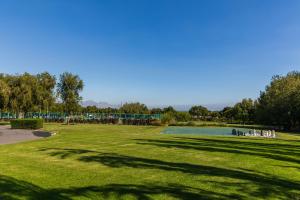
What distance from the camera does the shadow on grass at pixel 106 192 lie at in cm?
641

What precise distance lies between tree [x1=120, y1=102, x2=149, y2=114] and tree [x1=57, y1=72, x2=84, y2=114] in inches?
901

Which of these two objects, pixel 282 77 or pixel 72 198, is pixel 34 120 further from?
pixel 282 77

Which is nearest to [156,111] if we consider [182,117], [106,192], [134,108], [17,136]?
[134,108]

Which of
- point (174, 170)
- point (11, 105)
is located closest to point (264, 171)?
point (174, 170)

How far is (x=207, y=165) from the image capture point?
10.2m

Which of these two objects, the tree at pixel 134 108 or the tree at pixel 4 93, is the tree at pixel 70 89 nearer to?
the tree at pixel 4 93

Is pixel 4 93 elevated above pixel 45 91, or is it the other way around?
pixel 45 91

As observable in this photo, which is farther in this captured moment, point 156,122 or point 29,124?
point 156,122

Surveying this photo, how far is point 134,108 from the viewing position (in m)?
75.8

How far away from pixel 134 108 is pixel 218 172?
2640 inches

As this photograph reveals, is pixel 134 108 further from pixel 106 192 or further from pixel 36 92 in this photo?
pixel 106 192

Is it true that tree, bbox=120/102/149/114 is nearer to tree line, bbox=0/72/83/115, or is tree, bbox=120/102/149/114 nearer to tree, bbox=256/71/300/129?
tree line, bbox=0/72/83/115

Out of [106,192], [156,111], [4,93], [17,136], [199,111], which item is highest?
[4,93]

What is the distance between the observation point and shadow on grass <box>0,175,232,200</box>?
6.41 meters
